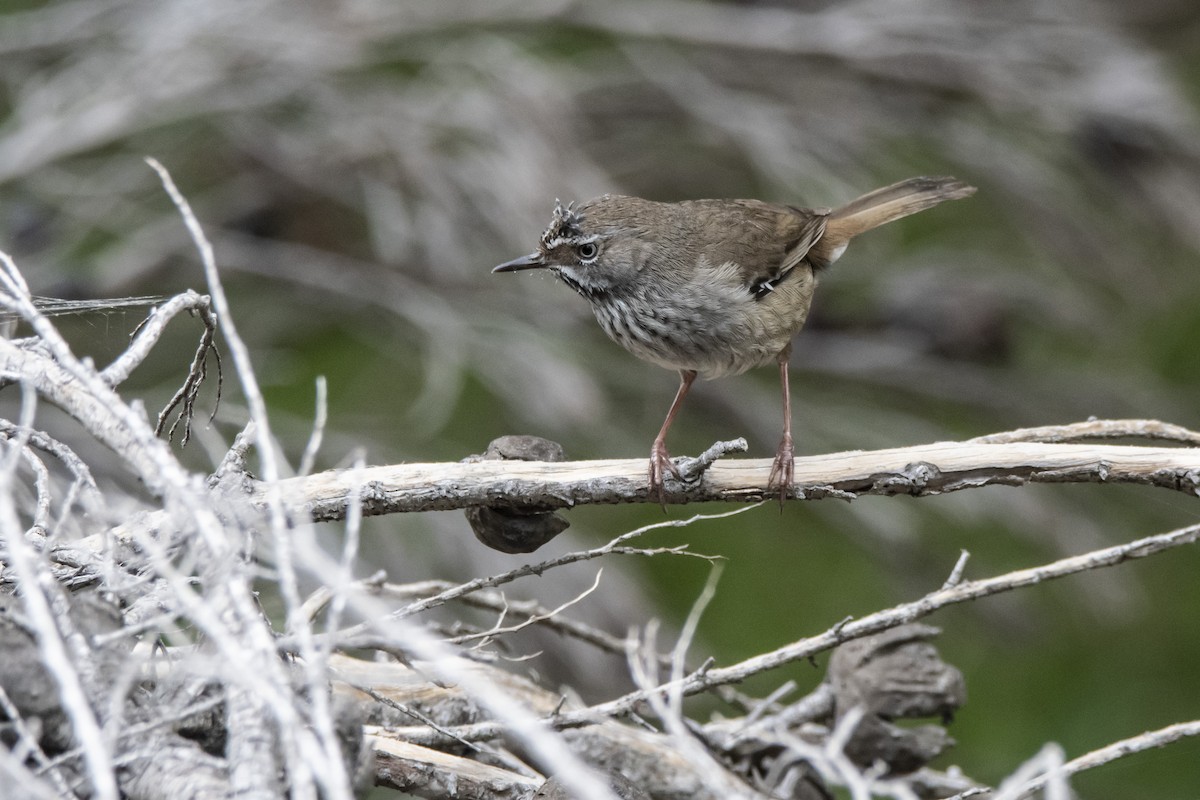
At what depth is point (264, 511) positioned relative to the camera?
2.19 metres

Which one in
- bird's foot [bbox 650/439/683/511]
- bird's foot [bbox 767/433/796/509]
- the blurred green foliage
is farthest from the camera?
the blurred green foliage

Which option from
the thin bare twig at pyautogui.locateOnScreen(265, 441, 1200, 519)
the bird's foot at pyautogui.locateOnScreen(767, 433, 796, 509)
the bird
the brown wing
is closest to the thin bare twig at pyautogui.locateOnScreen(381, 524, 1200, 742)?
the thin bare twig at pyautogui.locateOnScreen(265, 441, 1200, 519)

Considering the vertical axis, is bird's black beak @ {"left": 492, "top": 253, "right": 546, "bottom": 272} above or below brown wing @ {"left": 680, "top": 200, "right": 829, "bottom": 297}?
above

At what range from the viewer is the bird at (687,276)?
371 cm

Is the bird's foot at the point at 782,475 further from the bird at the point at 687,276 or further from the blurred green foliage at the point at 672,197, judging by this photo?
the blurred green foliage at the point at 672,197

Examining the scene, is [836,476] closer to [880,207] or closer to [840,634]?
[840,634]

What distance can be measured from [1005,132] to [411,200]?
2.93 meters

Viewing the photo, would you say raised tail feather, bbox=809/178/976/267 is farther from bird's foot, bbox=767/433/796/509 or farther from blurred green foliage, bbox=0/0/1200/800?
bird's foot, bbox=767/433/796/509

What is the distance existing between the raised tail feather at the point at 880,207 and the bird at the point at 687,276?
0.67 feet

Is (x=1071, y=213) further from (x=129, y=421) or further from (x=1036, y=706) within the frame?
(x=129, y=421)

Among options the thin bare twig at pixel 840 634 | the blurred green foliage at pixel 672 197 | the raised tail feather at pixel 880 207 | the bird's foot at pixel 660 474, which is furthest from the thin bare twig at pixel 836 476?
the blurred green foliage at pixel 672 197

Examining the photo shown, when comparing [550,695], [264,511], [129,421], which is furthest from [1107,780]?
[129,421]

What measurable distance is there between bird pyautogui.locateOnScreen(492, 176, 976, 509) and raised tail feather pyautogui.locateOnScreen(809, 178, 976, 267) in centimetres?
20

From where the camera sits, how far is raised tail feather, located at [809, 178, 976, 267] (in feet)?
14.5
